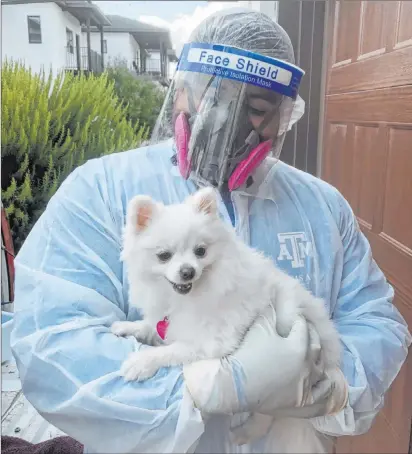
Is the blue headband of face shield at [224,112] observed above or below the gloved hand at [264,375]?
above

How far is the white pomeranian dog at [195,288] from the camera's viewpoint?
0.80 metres

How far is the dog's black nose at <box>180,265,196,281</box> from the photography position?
77 centimetres

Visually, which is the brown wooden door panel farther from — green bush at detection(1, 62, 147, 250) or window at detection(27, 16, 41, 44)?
window at detection(27, 16, 41, 44)

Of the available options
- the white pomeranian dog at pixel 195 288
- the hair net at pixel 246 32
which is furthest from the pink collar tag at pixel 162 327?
the hair net at pixel 246 32

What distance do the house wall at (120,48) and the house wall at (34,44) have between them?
64 millimetres

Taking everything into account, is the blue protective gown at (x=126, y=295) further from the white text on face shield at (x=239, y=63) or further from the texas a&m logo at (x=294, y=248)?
the white text on face shield at (x=239, y=63)

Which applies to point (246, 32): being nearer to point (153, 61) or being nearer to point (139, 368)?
point (153, 61)

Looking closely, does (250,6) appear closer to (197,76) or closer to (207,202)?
Result: (197,76)

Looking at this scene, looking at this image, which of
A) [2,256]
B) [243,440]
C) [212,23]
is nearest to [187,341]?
[243,440]

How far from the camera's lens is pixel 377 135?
99cm

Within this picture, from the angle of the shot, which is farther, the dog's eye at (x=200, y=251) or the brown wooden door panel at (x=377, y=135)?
the brown wooden door panel at (x=377, y=135)

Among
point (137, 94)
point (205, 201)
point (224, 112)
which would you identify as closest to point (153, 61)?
point (137, 94)

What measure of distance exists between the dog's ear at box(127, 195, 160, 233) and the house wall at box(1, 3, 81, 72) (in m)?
0.30

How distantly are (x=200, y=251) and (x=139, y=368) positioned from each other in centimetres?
19
